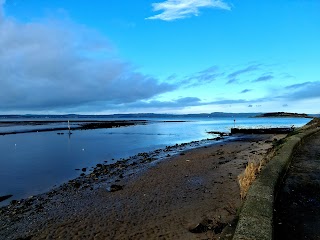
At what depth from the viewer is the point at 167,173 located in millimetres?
16453

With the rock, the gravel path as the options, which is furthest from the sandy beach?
the gravel path

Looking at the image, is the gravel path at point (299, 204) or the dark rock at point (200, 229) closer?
the gravel path at point (299, 204)

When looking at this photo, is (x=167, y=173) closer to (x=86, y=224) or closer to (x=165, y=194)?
(x=165, y=194)

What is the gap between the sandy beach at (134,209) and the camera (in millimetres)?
8109

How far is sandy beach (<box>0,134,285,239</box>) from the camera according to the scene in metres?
8.11

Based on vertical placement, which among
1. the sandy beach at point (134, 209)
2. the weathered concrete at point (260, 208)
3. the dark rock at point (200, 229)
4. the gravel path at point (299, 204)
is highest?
the weathered concrete at point (260, 208)

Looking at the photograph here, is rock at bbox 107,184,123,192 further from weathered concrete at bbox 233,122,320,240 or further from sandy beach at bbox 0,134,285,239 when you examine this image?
weathered concrete at bbox 233,122,320,240

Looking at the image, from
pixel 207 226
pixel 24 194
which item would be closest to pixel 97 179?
pixel 24 194

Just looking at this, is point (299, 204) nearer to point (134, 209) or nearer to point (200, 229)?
point (200, 229)

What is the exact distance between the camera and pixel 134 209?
1015 centimetres

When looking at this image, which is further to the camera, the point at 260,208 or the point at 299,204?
the point at 299,204

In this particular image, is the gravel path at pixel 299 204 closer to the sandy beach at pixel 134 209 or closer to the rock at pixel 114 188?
the sandy beach at pixel 134 209

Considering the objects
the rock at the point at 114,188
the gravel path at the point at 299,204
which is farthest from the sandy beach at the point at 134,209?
the gravel path at the point at 299,204

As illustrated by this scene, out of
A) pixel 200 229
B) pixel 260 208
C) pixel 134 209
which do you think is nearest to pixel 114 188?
pixel 134 209
